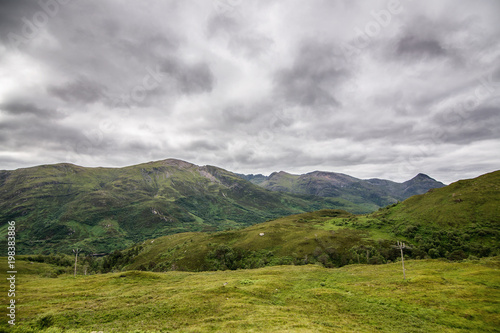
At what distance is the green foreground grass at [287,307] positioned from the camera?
93.6 feet

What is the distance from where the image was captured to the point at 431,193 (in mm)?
155250

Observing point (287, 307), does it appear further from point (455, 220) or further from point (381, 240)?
point (455, 220)

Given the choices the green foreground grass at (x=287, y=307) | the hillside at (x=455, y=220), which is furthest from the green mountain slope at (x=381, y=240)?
the green foreground grass at (x=287, y=307)

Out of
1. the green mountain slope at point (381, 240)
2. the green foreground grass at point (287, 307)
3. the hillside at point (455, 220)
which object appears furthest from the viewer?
the green mountain slope at point (381, 240)

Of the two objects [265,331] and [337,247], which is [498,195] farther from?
[265,331]

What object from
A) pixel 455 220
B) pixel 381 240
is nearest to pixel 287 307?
pixel 381 240

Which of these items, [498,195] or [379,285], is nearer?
[379,285]

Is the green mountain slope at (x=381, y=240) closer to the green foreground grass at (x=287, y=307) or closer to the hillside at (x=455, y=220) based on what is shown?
the hillside at (x=455, y=220)

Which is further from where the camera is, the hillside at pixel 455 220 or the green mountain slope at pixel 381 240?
the green mountain slope at pixel 381 240

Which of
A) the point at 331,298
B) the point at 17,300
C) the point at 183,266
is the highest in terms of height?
the point at 17,300

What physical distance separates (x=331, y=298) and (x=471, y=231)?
10724cm

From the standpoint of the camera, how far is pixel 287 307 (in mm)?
36312

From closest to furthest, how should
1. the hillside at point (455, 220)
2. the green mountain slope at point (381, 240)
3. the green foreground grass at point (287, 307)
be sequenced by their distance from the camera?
the green foreground grass at point (287, 307)
the hillside at point (455, 220)
the green mountain slope at point (381, 240)

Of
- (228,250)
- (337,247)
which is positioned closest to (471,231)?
(337,247)
